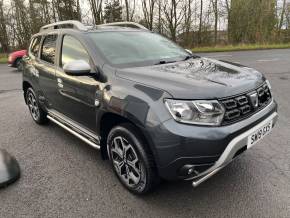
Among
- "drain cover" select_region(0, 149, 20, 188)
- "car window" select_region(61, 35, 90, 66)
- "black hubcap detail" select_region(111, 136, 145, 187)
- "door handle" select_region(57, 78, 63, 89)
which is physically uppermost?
"car window" select_region(61, 35, 90, 66)

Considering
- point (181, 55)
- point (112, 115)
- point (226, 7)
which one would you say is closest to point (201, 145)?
point (112, 115)

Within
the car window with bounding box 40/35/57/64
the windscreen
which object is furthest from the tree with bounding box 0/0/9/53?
the windscreen

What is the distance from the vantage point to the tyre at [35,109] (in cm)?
486

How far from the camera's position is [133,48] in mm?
3471

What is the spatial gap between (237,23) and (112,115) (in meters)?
25.9

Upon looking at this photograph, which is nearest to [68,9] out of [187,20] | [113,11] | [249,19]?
[113,11]

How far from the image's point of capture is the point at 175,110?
2328 mm

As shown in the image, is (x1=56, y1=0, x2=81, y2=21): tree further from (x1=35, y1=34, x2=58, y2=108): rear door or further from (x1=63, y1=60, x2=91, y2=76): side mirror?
(x1=63, y1=60, x2=91, y2=76): side mirror

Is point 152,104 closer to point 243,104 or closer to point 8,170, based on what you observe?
point 243,104

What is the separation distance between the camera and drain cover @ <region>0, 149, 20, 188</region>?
315 centimetres

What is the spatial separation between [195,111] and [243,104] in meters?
0.52

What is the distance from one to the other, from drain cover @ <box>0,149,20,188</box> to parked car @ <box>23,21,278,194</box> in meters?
0.79

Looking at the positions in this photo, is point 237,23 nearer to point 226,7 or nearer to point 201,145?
point 226,7

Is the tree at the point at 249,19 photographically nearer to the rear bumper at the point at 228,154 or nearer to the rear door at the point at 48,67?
the rear door at the point at 48,67
